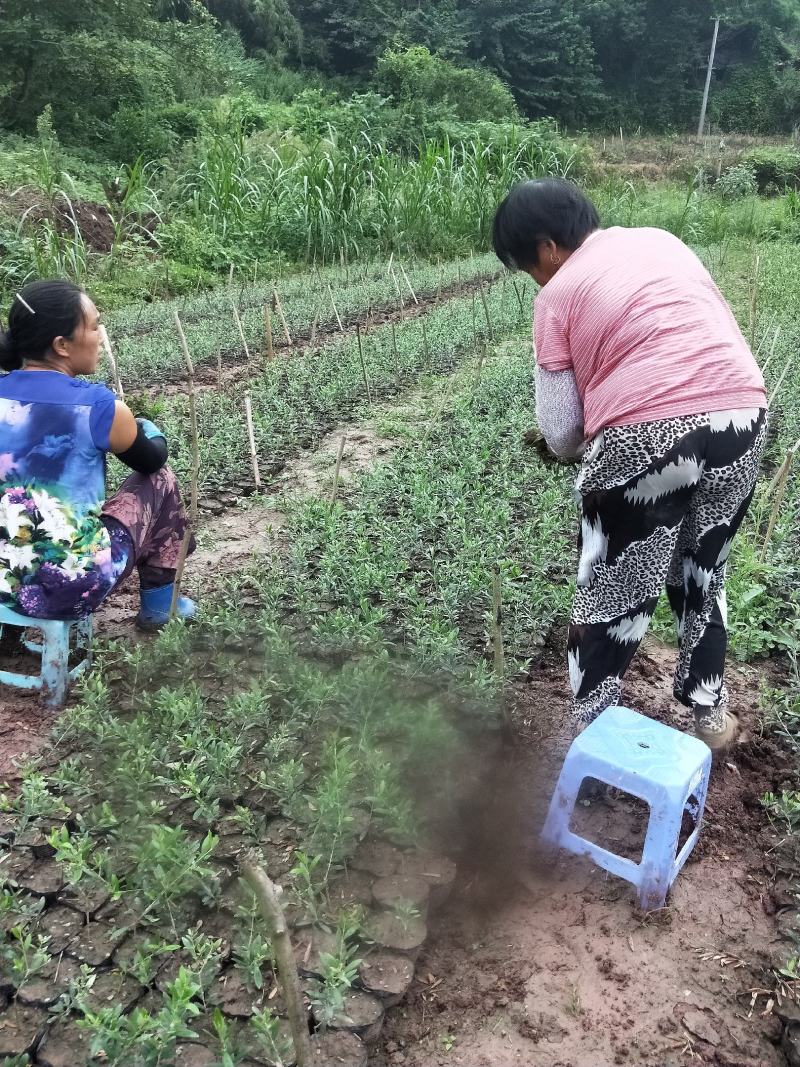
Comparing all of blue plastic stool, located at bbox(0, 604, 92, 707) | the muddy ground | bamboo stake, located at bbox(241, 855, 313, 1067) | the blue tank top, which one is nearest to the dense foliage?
the blue tank top

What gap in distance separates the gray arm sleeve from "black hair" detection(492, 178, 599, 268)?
30cm

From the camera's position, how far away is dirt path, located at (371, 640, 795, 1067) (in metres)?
1.53

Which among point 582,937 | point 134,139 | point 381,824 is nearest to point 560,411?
point 381,824

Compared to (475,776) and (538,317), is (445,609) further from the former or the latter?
(538,317)

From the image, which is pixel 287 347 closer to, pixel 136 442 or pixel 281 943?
pixel 136 442

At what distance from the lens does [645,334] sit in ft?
5.99

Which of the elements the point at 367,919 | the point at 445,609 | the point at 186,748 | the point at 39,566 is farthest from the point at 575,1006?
the point at 39,566

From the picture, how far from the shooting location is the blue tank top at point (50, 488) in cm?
→ 216

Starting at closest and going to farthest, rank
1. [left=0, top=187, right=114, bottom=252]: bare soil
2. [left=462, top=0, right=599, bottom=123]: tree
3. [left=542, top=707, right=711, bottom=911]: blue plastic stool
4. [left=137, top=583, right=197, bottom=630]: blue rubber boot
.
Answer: [left=542, top=707, right=711, bottom=911]: blue plastic stool → [left=137, top=583, right=197, bottom=630]: blue rubber boot → [left=0, top=187, right=114, bottom=252]: bare soil → [left=462, top=0, right=599, bottom=123]: tree

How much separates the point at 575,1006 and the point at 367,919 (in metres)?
0.44

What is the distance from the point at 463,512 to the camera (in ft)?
11.1

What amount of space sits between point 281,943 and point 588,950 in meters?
0.91

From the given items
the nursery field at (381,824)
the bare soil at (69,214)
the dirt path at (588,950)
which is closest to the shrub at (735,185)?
the bare soil at (69,214)

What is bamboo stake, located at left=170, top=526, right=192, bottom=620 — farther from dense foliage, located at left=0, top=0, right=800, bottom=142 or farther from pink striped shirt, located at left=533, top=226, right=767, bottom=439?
dense foliage, located at left=0, top=0, right=800, bottom=142
